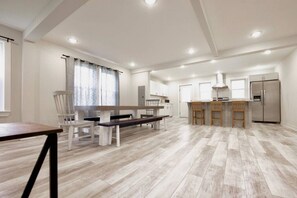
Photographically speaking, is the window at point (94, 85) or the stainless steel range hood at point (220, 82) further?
the stainless steel range hood at point (220, 82)

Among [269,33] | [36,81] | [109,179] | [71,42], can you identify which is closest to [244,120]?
[269,33]

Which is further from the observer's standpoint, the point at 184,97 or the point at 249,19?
the point at 184,97

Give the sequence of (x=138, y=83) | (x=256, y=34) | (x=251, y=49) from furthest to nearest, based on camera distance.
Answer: (x=138, y=83)
(x=251, y=49)
(x=256, y=34)

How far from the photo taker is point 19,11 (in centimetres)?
258

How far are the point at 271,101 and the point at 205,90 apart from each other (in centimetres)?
318

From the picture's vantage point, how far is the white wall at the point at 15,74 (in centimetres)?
310

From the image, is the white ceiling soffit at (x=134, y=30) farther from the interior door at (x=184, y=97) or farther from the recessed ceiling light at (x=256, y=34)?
the interior door at (x=184, y=97)

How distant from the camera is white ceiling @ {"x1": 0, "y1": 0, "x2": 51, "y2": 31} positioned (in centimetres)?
236

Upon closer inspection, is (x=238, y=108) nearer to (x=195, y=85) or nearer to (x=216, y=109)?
(x=216, y=109)

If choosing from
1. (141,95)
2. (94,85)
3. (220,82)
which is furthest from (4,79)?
(220,82)

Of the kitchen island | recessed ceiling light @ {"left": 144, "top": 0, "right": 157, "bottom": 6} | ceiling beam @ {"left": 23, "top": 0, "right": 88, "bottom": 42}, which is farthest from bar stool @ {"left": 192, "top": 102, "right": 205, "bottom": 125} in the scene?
ceiling beam @ {"left": 23, "top": 0, "right": 88, "bottom": 42}

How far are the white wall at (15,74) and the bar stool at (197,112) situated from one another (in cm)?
543

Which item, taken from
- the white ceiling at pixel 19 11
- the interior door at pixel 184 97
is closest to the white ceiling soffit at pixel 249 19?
the white ceiling at pixel 19 11

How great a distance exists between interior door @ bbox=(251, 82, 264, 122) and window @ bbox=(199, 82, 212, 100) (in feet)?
7.56
